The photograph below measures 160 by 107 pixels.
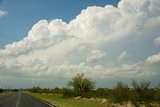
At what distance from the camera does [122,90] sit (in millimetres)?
40281

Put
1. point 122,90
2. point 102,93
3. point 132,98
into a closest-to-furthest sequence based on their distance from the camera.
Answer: point 132,98
point 122,90
point 102,93

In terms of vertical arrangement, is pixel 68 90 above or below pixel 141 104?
above

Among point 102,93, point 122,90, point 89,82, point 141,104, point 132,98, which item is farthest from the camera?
point 89,82

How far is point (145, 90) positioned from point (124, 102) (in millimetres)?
3479

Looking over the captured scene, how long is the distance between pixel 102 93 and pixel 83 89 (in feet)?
26.5

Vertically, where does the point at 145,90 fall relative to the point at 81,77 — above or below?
below

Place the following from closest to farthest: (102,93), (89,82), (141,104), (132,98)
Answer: (141,104)
(132,98)
(102,93)
(89,82)

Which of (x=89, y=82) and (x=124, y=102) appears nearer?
(x=124, y=102)

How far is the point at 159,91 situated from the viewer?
35094 millimetres

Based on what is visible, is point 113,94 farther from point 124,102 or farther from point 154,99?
point 154,99

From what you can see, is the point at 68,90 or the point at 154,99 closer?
the point at 154,99

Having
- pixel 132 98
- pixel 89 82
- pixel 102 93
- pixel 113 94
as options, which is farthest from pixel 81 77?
pixel 132 98

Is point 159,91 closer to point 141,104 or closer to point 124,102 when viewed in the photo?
point 141,104

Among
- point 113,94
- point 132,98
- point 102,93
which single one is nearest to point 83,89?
point 102,93
